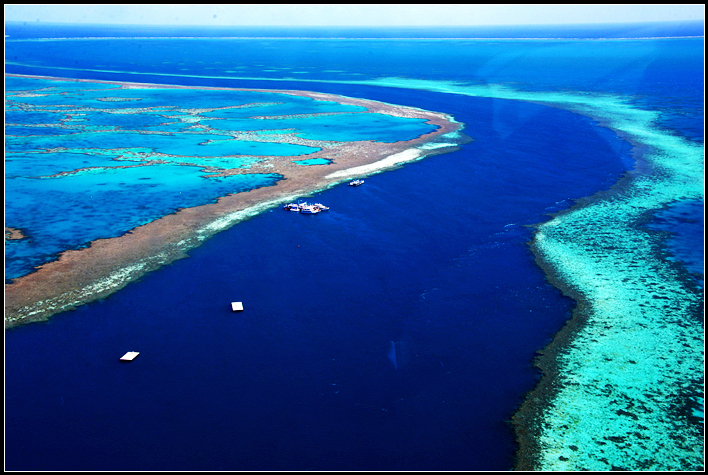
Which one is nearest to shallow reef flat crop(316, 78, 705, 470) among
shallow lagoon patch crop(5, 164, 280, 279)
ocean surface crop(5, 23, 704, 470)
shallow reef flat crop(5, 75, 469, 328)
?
ocean surface crop(5, 23, 704, 470)

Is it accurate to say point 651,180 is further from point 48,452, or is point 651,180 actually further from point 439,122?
point 48,452

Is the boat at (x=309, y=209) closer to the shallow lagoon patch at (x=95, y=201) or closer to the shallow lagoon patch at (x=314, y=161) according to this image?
the shallow lagoon patch at (x=95, y=201)

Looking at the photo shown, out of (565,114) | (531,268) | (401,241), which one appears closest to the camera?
(531,268)

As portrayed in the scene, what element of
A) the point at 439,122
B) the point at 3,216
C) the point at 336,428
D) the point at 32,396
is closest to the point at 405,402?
the point at 336,428

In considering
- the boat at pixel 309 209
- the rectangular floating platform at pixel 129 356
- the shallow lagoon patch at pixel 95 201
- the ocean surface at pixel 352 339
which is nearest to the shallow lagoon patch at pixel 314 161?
the shallow lagoon patch at pixel 95 201

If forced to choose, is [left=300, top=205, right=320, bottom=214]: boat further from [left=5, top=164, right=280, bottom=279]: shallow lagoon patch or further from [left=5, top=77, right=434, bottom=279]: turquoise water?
[left=5, top=77, right=434, bottom=279]: turquoise water
